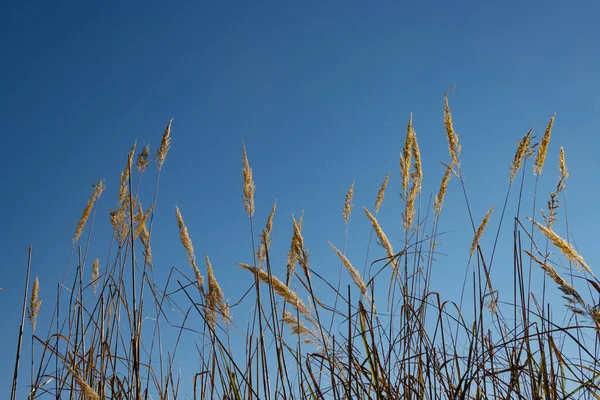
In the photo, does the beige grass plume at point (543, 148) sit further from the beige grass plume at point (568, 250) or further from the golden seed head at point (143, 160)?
the golden seed head at point (143, 160)

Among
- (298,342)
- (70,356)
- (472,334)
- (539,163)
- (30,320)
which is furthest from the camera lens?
(30,320)

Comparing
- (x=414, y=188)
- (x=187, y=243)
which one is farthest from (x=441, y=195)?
(x=187, y=243)

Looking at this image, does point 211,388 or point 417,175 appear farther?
point 417,175

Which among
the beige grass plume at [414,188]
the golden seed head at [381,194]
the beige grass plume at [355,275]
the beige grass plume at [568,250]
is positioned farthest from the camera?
the golden seed head at [381,194]

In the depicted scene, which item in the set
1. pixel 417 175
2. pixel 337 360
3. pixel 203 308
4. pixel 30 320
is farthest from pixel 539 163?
pixel 30 320

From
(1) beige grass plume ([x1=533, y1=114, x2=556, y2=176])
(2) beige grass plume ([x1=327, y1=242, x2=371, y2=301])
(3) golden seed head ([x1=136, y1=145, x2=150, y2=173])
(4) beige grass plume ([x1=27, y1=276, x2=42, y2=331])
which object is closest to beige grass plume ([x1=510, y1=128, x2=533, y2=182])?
(1) beige grass plume ([x1=533, y1=114, x2=556, y2=176])

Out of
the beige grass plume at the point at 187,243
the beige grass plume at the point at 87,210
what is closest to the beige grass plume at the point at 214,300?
the beige grass plume at the point at 187,243

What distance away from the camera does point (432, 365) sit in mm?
2084

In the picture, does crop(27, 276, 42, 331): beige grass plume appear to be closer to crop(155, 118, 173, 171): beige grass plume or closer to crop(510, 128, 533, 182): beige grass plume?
crop(155, 118, 173, 171): beige grass plume

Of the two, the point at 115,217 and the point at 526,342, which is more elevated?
the point at 115,217

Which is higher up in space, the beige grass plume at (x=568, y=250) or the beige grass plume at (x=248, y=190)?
the beige grass plume at (x=248, y=190)

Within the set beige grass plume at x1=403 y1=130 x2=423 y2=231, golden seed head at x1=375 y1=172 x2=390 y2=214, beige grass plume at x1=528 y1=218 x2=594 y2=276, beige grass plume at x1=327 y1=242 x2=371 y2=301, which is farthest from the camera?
golden seed head at x1=375 y1=172 x2=390 y2=214

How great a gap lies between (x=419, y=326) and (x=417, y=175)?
1225 millimetres

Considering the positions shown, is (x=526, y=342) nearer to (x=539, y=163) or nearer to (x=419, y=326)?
(x=419, y=326)
